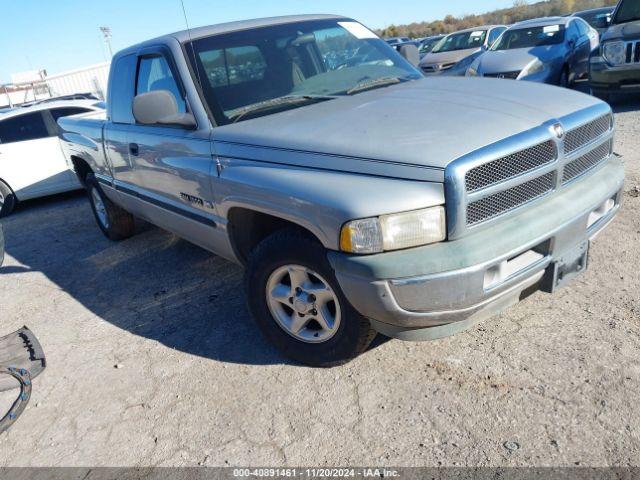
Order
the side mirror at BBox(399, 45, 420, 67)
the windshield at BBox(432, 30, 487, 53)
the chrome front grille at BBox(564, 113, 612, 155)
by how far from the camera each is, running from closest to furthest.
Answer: the chrome front grille at BBox(564, 113, 612, 155), the side mirror at BBox(399, 45, 420, 67), the windshield at BBox(432, 30, 487, 53)

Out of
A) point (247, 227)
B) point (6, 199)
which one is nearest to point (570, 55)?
point (247, 227)

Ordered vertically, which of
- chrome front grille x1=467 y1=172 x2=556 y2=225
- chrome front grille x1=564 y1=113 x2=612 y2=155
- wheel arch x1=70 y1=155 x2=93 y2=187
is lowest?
wheel arch x1=70 y1=155 x2=93 y2=187

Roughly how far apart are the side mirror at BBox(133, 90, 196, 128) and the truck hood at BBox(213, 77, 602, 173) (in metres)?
0.33

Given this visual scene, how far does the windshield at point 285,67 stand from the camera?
321 centimetres

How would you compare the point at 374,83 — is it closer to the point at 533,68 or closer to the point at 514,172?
the point at 514,172

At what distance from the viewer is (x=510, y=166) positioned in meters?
2.34

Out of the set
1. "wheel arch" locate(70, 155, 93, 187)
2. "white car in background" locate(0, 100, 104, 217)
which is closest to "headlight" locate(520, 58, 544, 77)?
"white car in background" locate(0, 100, 104, 217)

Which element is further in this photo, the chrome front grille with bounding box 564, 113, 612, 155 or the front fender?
the chrome front grille with bounding box 564, 113, 612, 155

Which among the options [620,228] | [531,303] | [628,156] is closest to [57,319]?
[531,303]

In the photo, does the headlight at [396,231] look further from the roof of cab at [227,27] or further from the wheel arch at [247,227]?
the roof of cab at [227,27]

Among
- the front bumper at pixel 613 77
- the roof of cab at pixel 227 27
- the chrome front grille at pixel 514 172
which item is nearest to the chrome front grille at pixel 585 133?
the chrome front grille at pixel 514 172

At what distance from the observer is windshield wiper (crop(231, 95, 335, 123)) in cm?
313

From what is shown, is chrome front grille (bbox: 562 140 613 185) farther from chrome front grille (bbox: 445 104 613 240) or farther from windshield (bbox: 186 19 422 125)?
windshield (bbox: 186 19 422 125)

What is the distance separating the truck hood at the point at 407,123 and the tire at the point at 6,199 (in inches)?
248
